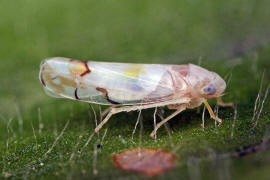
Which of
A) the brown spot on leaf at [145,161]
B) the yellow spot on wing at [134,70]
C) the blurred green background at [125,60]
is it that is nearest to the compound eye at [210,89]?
the blurred green background at [125,60]

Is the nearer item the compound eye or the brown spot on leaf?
the brown spot on leaf

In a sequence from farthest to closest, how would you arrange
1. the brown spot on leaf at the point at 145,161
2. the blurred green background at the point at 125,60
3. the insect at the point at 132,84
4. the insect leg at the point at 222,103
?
the insect leg at the point at 222,103
the insect at the point at 132,84
the blurred green background at the point at 125,60
the brown spot on leaf at the point at 145,161

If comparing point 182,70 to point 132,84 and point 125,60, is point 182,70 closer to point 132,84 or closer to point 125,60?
point 132,84

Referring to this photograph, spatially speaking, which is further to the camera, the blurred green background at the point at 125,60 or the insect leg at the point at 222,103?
the insect leg at the point at 222,103

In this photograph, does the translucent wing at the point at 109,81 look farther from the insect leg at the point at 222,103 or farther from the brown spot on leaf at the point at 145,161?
the brown spot on leaf at the point at 145,161

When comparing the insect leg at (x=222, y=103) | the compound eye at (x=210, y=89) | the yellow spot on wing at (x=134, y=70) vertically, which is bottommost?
the insect leg at (x=222, y=103)

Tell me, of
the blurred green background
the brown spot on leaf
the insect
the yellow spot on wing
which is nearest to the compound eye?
the insect

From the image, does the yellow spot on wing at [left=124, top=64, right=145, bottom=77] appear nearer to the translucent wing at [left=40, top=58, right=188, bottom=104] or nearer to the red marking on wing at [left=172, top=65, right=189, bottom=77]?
the translucent wing at [left=40, top=58, right=188, bottom=104]

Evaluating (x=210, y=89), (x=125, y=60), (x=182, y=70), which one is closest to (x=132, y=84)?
(x=182, y=70)
